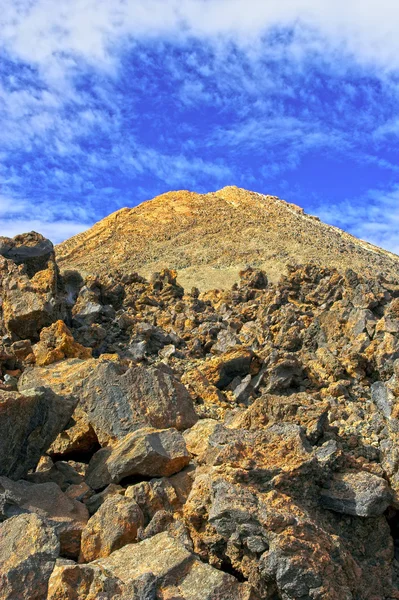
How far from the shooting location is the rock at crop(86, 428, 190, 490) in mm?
5371

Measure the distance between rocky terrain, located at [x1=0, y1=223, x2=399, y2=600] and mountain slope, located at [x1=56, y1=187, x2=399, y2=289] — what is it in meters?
28.8

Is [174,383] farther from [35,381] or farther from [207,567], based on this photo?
[207,567]

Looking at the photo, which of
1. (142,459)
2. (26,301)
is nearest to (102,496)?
(142,459)

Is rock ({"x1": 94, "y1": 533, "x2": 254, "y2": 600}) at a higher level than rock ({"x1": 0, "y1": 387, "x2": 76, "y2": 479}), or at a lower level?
lower

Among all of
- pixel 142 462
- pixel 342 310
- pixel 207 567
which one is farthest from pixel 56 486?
pixel 342 310

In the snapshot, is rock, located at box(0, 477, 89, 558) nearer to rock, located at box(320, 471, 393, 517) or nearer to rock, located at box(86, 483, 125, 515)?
rock, located at box(86, 483, 125, 515)

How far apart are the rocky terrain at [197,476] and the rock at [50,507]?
0.05 feet

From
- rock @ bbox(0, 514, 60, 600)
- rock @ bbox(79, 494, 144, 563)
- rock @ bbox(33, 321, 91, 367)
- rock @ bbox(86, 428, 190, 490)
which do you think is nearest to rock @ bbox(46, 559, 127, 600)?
rock @ bbox(0, 514, 60, 600)

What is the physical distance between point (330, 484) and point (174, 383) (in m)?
2.64

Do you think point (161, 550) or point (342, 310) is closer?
point (161, 550)

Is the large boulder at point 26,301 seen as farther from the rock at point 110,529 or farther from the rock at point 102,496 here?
the rock at point 110,529

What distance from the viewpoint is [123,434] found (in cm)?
627

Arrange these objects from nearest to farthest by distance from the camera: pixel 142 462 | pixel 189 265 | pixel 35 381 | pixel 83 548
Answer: pixel 83 548 → pixel 142 462 → pixel 35 381 → pixel 189 265

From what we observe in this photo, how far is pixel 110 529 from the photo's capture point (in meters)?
4.52
